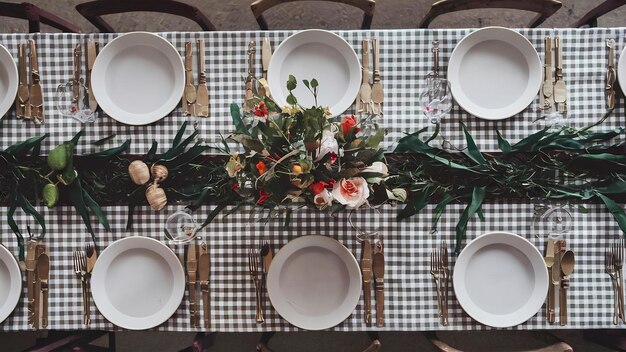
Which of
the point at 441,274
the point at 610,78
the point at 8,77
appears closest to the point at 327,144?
the point at 441,274

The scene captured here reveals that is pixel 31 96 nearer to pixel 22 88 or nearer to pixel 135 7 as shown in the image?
pixel 22 88

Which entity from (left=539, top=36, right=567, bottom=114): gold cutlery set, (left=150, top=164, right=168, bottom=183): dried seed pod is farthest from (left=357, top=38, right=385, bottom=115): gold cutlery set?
(left=150, top=164, right=168, bottom=183): dried seed pod

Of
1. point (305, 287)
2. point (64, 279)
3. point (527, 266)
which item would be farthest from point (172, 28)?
point (527, 266)

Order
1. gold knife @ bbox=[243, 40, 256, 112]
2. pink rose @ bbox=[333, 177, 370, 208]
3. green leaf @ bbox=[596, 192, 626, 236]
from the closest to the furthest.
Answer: pink rose @ bbox=[333, 177, 370, 208] < green leaf @ bbox=[596, 192, 626, 236] < gold knife @ bbox=[243, 40, 256, 112]

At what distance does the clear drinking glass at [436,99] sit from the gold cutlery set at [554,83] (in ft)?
1.13

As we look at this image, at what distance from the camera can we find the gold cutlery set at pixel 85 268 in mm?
1729

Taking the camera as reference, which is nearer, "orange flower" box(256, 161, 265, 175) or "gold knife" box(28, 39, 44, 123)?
"orange flower" box(256, 161, 265, 175)

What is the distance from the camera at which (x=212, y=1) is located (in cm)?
246

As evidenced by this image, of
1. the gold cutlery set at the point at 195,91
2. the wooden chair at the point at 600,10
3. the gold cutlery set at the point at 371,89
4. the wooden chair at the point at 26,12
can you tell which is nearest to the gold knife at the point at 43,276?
the gold cutlery set at the point at 195,91

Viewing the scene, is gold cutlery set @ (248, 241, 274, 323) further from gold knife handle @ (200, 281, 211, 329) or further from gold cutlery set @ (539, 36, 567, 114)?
gold cutlery set @ (539, 36, 567, 114)

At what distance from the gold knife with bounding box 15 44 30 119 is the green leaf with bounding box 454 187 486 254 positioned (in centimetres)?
158

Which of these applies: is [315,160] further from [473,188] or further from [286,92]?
[473,188]

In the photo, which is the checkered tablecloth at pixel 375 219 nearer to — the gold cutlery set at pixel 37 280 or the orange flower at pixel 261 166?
the gold cutlery set at pixel 37 280

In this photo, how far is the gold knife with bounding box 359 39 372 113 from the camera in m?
1.73
